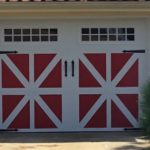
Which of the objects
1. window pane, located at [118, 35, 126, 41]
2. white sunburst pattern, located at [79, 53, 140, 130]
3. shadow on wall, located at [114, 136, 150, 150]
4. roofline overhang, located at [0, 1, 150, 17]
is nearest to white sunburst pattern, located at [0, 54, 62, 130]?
white sunburst pattern, located at [79, 53, 140, 130]

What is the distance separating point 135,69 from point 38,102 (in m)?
2.23

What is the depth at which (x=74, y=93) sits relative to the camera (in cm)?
1334

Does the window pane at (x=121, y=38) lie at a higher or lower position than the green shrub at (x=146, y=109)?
higher

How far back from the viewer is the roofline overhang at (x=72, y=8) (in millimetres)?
12375

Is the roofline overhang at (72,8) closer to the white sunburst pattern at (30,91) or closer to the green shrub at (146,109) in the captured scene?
the white sunburst pattern at (30,91)

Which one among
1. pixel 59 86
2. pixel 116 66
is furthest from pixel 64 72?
pixel 116 66

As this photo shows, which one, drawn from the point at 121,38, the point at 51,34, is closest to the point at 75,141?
the point at 51,34

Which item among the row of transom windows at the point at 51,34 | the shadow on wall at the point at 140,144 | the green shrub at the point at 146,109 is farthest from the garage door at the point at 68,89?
the green shrub at the point at 146,109

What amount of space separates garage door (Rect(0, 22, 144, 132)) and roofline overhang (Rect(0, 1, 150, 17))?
946 mm

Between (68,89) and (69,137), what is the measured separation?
118cm

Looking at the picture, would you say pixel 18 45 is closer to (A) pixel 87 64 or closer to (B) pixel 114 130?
(A) pixel 87 64

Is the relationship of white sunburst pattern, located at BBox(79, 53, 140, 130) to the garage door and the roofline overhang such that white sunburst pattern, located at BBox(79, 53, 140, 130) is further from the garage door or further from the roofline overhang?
the roofline overhang

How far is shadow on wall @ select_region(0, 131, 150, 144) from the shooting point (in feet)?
40.2

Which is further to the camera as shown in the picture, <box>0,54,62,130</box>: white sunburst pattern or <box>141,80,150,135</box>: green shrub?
<box>0,54,62,130</box>: white sunburst pattern
